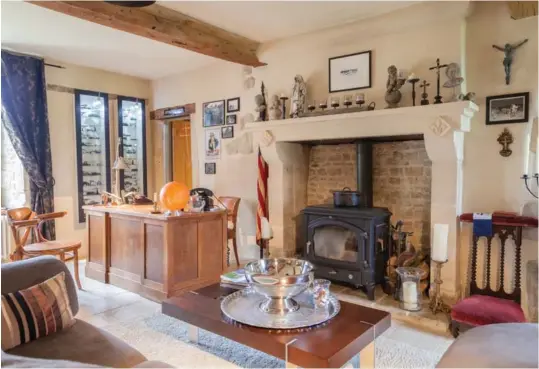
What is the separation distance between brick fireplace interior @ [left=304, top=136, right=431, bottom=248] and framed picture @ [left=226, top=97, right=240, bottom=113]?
114 centimetres

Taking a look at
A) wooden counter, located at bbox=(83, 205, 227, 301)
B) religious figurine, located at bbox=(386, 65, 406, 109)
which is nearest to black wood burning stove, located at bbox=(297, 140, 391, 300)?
religious figurine, located at bbox=(386, 65, 406, 109)

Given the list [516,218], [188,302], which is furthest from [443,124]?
[188,302]

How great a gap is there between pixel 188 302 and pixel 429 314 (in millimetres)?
1940

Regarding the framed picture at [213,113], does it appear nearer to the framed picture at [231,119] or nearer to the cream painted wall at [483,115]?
the framed picture at [231,119]

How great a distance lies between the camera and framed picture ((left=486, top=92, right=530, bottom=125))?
2.89m

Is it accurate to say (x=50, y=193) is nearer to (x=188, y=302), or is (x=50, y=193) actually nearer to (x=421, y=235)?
(x=188, y=302)

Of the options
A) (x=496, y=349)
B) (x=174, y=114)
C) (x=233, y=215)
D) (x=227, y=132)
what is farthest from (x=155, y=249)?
(x=174, y=114)

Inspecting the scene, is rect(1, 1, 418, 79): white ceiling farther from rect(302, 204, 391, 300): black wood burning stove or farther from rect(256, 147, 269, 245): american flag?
rect(302, 204, 391, 300): black wood burning stove

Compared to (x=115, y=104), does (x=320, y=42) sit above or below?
above

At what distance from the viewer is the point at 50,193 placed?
4.68 m

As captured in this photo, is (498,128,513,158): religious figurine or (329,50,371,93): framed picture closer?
(498,128,513,158): religious figurine

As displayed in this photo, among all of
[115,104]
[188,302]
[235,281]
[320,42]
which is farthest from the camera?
[115,104]

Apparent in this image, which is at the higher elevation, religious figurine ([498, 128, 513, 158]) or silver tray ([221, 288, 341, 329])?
religious figurine ([498, 128, 513, 158])

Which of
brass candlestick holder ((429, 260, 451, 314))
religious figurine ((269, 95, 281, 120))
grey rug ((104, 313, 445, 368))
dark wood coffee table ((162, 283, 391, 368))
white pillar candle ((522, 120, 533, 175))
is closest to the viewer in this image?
dark wood coffee table ((162, 283, 391, 368))
